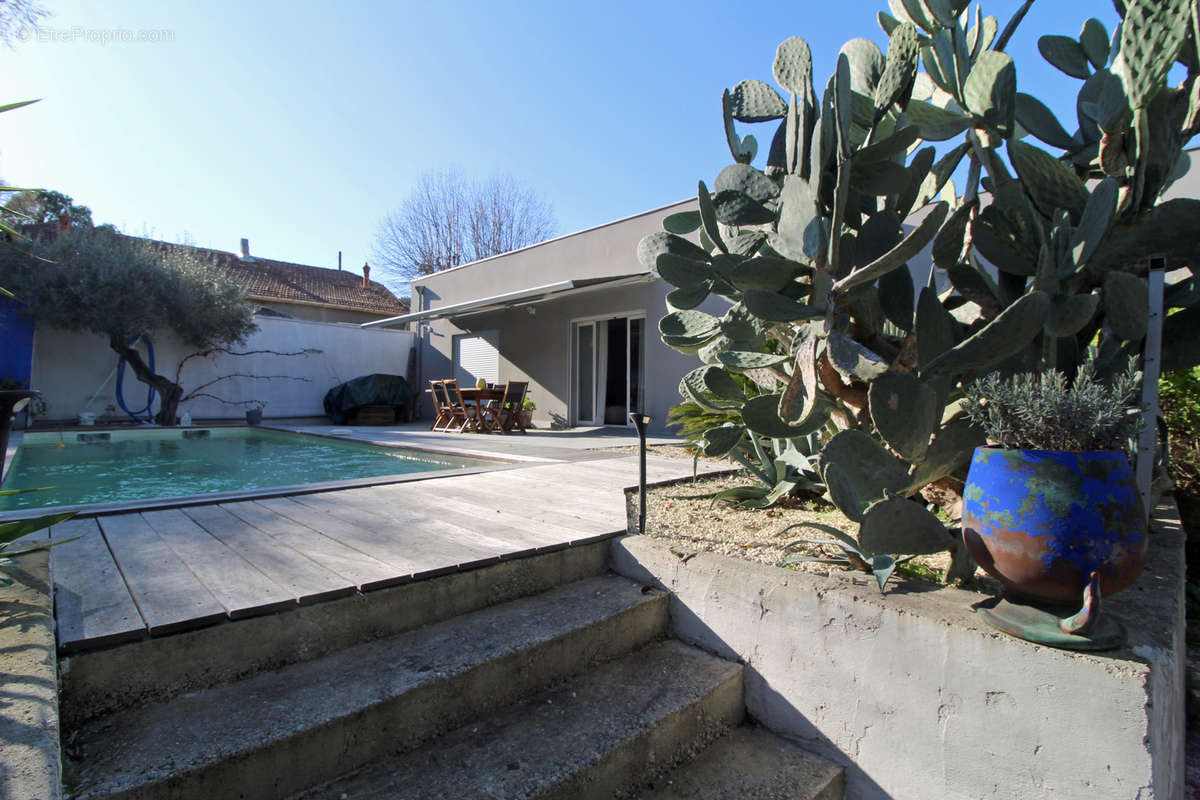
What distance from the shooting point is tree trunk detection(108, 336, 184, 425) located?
37.8 ft

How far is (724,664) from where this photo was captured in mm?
2057

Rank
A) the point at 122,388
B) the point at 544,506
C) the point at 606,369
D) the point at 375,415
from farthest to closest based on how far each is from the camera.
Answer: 1. the point at 375,415
2. the point at 122,388
3. the point at 606,369
4. the point at 544,506

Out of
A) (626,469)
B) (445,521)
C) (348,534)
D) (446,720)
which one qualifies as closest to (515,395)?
(626,469)

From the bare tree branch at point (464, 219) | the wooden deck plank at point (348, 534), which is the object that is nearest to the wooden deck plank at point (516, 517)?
the wooden deck plank at point (348, 534)

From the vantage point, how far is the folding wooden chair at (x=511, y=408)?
10.1 metres

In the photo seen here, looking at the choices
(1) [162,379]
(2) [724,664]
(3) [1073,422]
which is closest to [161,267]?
(1) [162,379]

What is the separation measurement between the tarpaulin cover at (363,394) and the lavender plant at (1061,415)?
1319 cm

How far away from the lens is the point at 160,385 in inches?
461

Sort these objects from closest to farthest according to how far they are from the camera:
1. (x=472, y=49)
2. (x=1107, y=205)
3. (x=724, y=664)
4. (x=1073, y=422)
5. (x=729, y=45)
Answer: (x=1073, y=422)
(x=1107, y=205)
(x=724, y=664)
(x=729, y=45)
(x=472, y=49)

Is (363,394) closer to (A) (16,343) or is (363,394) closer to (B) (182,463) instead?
(B) (182,463)

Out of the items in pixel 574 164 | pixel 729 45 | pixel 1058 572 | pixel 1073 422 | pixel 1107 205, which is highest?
pixel 574 164

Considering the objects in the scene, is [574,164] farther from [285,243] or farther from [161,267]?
[285,243]

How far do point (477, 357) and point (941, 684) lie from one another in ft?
42.5

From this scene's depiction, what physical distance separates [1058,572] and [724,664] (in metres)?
1.08
